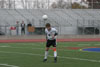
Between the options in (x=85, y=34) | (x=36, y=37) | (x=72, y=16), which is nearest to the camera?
(x=36, y=37)

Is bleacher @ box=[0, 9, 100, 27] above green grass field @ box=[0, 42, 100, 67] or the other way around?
above

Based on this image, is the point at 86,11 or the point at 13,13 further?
the point at 86,11

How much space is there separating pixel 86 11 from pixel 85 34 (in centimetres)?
1371

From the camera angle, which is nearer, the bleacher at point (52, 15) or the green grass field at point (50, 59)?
the green grass field at point (50, 59)

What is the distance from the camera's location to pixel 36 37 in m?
38.2

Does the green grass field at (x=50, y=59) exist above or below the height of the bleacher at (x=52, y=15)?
below

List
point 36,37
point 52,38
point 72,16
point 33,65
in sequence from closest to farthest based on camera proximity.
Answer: point 33,65 < point 52,38 < point 36,37 < point 72,16

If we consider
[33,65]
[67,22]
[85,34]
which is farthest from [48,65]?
A: [67,22]

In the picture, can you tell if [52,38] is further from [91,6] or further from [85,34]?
[91,6]

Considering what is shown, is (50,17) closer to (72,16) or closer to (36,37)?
(72,16)

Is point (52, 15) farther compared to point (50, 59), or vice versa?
point (52, 15)

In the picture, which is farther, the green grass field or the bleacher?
the bleacher

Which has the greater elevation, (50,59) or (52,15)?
(52,15)

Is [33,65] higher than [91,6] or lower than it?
lower
